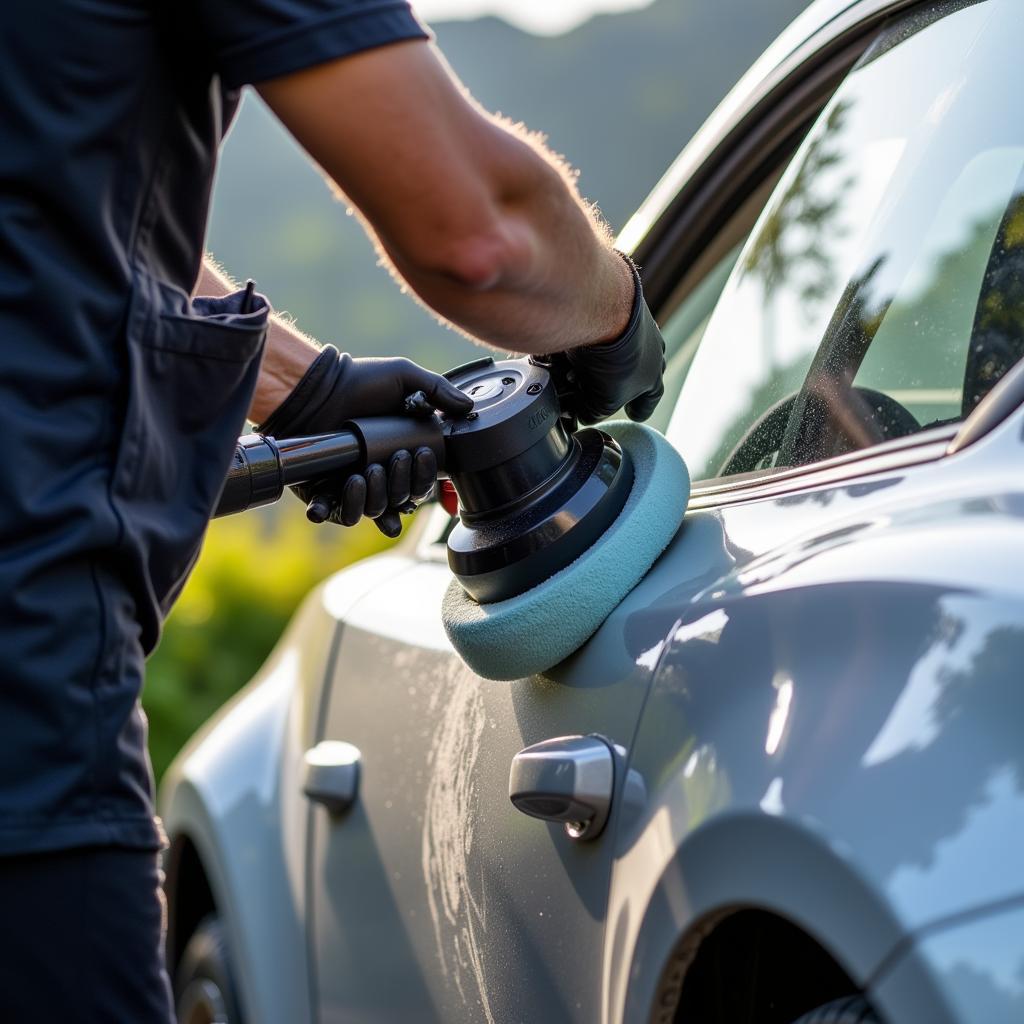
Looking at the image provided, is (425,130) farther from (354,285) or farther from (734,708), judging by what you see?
(354,285)

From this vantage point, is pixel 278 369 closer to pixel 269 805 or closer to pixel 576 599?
pixel 576 599

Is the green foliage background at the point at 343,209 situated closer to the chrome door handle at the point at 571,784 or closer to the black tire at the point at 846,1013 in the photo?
the chrome door handle at the point at 571,784

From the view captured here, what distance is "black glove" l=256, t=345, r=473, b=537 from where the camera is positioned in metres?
1.75

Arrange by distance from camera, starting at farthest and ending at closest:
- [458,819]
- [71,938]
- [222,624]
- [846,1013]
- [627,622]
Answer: [222,624] < [458,819] < [627,622] < [71,938] < [846,1013]

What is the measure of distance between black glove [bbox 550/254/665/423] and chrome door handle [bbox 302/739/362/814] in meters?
0.65

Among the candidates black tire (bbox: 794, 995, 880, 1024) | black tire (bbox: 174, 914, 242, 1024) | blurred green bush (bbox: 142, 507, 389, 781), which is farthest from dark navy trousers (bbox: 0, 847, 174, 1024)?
blurred green bush (bbox: 142, 507, 389, 781)

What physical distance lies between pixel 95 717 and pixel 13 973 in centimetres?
22

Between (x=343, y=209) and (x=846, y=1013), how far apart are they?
1.10m

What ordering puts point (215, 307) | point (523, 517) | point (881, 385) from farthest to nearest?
point (523, 517) < point (881, 385) < point (215, 307)

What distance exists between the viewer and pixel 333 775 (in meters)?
2.21

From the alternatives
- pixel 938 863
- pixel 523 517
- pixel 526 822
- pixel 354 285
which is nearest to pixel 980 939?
pixel 938 863

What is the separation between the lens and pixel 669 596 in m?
1.54

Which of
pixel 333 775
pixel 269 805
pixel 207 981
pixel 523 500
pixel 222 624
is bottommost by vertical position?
pixel 222 624

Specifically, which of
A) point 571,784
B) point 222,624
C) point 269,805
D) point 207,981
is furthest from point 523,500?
point 222,624
